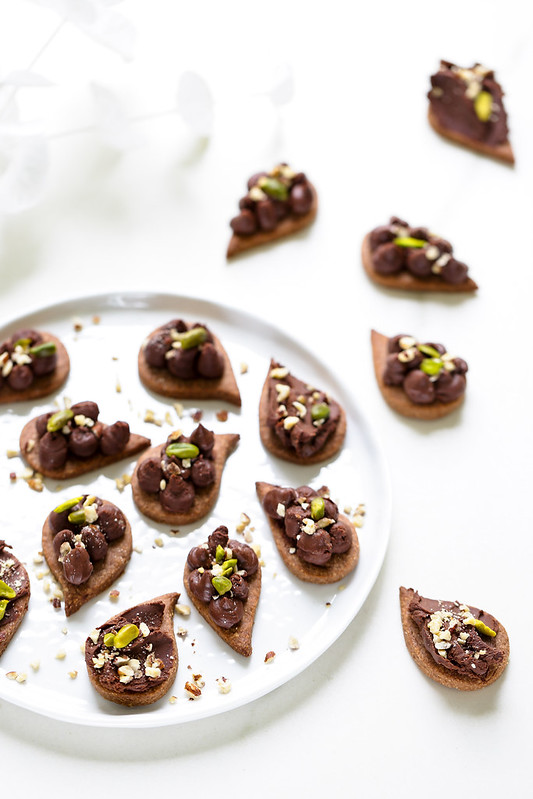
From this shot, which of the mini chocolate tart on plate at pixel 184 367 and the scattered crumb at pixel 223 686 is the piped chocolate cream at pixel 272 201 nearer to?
the mini chocolate tart on plate at pixel 184 367

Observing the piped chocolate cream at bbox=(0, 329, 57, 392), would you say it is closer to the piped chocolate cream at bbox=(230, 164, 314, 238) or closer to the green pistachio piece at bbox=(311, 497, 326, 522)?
the piped chocolate cream at bbox=(230, 164, 314, 238)

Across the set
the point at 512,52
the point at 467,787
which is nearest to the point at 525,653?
the point at 467,787

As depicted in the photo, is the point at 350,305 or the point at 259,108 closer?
the point at 350,305

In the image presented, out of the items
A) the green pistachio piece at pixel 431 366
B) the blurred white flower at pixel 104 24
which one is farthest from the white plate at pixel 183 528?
the blurred white flower at pixel 104 24

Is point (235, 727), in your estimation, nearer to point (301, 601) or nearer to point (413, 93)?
point (301, 601)

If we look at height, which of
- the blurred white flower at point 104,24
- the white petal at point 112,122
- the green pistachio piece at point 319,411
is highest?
the blurred white flower at point 104,24

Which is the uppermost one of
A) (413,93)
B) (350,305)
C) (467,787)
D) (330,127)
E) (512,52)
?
(512,52)

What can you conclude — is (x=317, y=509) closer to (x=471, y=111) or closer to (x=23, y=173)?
(x=23, y=173)
